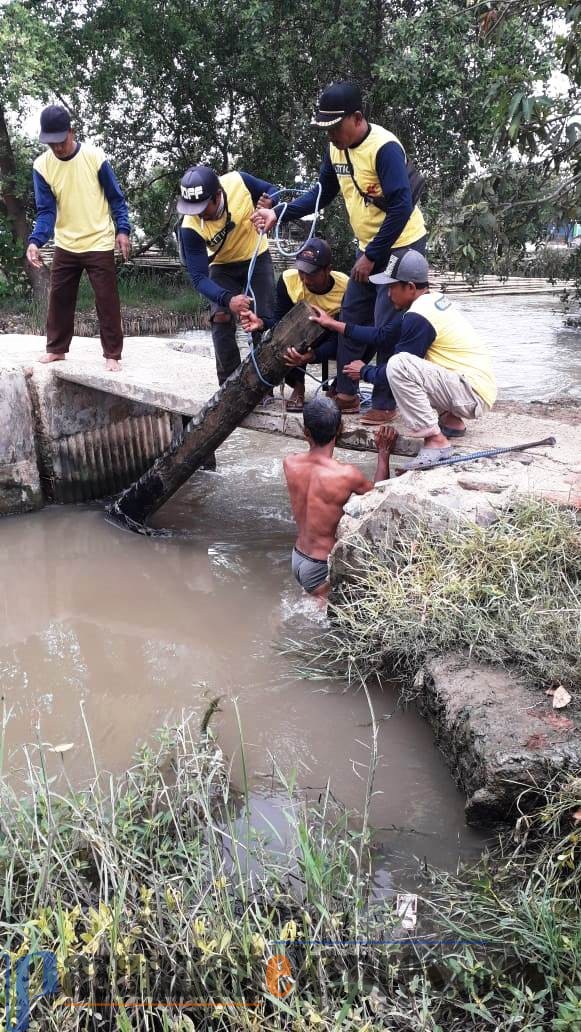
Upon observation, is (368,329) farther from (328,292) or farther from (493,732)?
(493,732)

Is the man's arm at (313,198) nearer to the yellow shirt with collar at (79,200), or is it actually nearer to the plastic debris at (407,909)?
the yellow shirt with collar at (79,200)

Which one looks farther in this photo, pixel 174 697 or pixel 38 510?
pixel 38 510

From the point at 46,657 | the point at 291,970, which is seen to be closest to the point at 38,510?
the point at 46,657

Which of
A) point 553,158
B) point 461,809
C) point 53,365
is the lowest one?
point 461,809

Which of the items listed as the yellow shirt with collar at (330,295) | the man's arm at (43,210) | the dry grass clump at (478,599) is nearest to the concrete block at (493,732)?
the dry grass clump at (478,599)

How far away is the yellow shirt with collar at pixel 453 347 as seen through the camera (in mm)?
4832

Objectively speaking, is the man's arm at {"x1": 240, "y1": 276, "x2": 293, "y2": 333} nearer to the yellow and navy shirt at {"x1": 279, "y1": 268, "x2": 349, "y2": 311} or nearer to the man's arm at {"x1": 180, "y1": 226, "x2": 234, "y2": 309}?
the yellow and navy shirt at {"x1": 279, "y1": 268, "x2": 349, "y2": 311}

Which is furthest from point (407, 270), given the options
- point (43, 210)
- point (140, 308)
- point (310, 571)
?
point (140, 308)

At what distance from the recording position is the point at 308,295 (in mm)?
5766

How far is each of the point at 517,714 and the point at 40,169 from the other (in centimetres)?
508

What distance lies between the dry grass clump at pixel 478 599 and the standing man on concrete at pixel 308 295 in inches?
67.5

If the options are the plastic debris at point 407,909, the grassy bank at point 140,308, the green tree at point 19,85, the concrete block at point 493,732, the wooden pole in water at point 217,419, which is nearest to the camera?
the plastic debris at point 407,909

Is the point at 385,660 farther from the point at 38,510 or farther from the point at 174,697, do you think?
the point at 38,510

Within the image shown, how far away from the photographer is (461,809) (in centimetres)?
320
